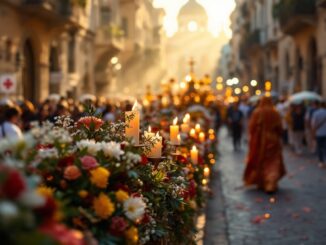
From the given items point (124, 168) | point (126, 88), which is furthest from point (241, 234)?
point (126, 88)

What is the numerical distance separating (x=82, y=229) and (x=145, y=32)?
6314cm

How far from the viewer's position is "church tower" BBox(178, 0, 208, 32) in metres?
128

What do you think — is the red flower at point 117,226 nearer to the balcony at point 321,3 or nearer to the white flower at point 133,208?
the white flower at point 133,208

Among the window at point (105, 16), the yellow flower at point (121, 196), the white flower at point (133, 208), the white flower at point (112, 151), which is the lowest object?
the white flower at point (133, 208)

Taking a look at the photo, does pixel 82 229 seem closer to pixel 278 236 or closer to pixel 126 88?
pixel 278 236

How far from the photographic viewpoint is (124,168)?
3.80 metres

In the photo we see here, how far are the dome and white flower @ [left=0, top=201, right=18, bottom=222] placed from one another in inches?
5007

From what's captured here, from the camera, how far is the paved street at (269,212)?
8156 millimetres

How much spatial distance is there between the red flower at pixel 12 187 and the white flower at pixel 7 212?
2.3 inches

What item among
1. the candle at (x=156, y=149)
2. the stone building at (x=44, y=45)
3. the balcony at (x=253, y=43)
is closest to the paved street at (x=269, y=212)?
the candle at (x=156, y=149)

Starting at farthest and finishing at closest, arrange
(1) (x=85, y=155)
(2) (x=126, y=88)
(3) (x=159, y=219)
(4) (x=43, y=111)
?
(2) (x=126, y=88), (4) (x=43, y=111), (3) (x=159, y=219), (1) (x=85, y=155)

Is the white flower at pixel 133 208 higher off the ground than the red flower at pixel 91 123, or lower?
lower

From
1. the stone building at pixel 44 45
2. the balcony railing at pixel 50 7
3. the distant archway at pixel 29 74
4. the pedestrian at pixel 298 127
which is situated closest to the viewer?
the pedestrian at pixel 298 127

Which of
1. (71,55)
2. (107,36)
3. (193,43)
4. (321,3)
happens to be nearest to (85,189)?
(321,3)
